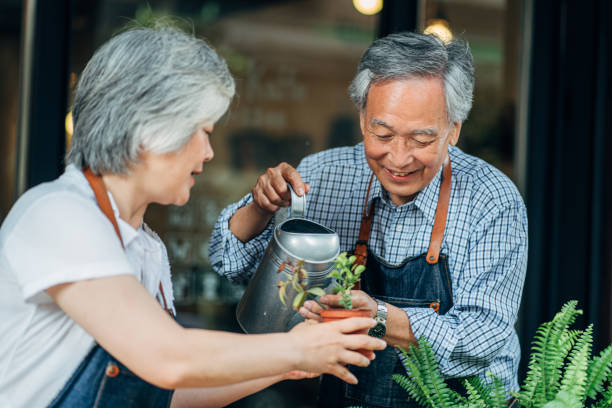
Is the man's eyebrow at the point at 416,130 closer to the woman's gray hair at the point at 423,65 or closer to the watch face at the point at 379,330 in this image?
the woman's gray hair at the point at 423,65

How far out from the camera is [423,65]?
1706mm

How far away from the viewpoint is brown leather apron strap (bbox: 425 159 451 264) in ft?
6.04

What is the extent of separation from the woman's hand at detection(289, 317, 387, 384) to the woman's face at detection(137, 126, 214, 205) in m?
0.36

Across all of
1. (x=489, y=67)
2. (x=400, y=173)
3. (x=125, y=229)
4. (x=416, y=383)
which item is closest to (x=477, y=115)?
(x=489, y=67)

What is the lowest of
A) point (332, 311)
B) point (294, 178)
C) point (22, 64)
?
point (332, 311)

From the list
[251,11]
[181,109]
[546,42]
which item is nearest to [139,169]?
[181,109]

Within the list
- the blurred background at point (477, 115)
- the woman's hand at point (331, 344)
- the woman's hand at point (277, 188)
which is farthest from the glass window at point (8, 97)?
the woman's hand at point (331, 344)

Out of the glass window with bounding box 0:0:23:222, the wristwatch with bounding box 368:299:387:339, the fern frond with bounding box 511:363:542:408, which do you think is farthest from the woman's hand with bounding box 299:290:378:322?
the glass window with bounding box 0:0:23:222

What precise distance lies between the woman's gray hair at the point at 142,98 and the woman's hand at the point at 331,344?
0.42 m

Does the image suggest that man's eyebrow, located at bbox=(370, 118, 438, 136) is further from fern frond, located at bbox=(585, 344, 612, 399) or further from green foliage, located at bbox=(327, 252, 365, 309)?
fern frond, located at bbox=(585, 344, 612, 399)

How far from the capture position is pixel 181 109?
1285mm

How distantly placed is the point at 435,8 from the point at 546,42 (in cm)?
65

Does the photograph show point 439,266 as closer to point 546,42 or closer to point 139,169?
point 139,169

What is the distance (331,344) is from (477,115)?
273 cm
